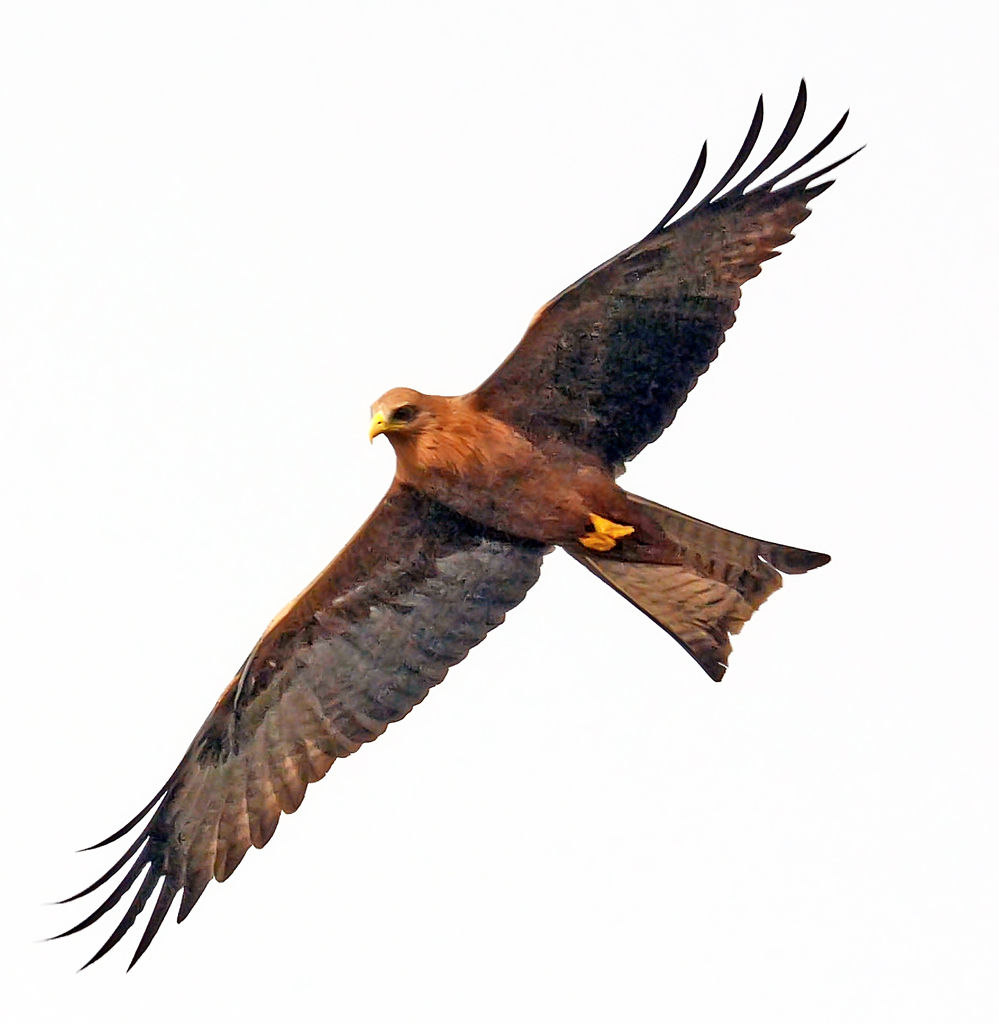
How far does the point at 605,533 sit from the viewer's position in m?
9.28

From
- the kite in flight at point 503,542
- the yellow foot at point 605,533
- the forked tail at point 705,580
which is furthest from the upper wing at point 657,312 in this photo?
the forked tail at point 705,580

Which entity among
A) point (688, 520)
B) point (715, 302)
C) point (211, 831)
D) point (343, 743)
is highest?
point (715, 302)

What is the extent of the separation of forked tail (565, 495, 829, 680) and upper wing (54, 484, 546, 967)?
0.48 metres

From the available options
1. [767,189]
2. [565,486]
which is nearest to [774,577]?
[565,486]

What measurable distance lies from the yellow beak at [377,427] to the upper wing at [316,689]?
0.84 meters

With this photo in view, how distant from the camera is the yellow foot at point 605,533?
9242mm

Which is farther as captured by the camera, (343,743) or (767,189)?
(343,743)

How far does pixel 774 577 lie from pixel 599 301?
1632 mm

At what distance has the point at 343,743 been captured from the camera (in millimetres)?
9773

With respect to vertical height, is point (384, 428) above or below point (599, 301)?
below

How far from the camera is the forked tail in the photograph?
31.1 feet

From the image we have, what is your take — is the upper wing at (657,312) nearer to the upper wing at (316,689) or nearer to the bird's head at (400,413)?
the bird's head at (400,413)

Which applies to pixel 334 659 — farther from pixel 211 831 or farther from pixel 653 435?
pixel 653 435

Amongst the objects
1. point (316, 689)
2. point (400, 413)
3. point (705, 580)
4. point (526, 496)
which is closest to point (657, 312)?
point (526, 496)
